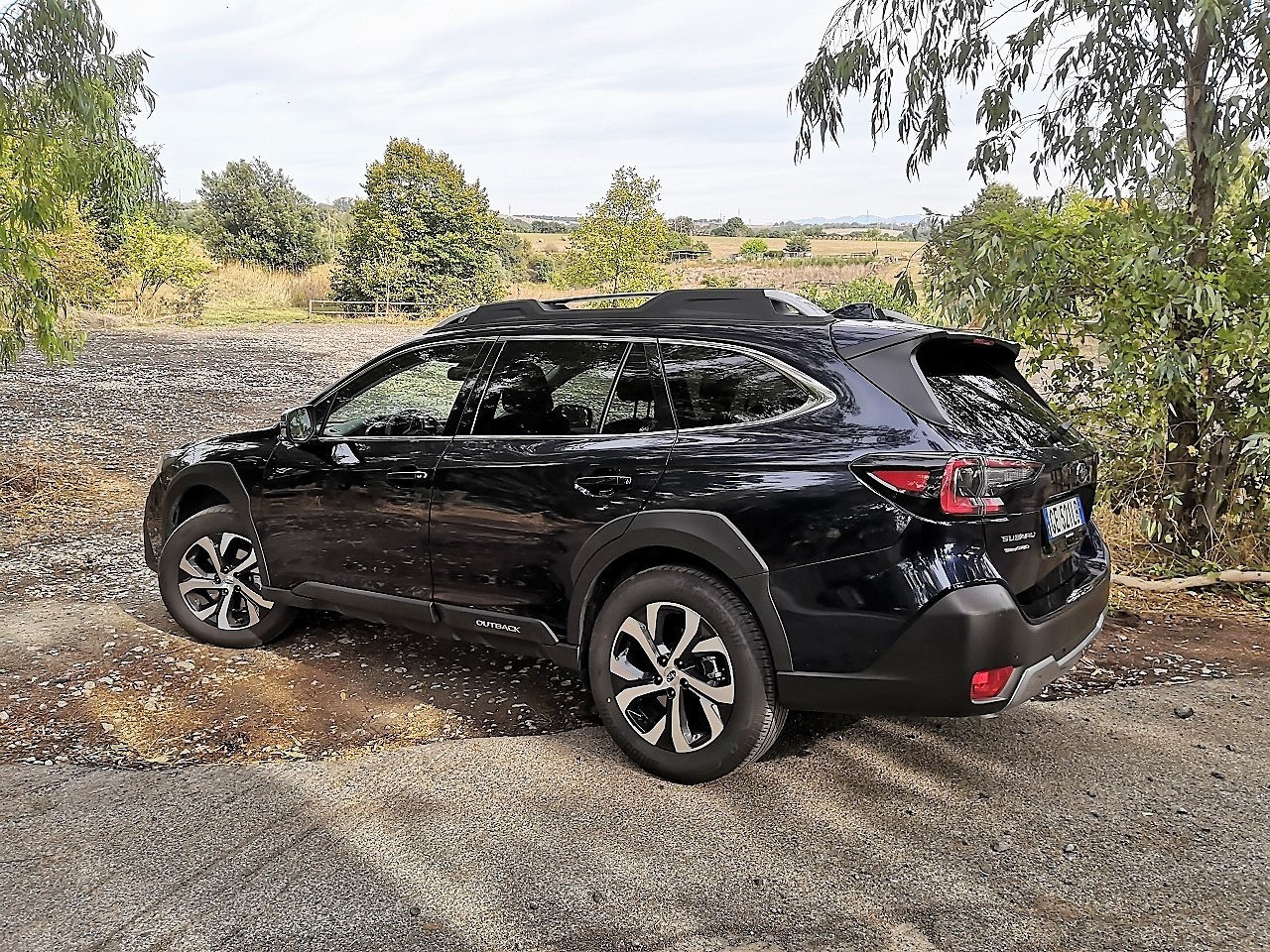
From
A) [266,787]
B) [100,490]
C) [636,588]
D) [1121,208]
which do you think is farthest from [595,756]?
[100,490]

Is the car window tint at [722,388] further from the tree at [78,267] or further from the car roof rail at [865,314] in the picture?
the tree at [78,267]

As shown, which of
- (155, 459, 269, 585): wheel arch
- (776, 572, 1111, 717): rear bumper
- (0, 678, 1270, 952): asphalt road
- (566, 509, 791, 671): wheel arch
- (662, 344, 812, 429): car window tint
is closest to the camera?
(0, 678, 1270, 952): asphalt road

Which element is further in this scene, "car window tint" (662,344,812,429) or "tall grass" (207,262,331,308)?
"tall grass" (207,262,331,308)

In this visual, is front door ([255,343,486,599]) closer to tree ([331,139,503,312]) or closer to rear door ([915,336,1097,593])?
rear door ([915,336,1097,593])

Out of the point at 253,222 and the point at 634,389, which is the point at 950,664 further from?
the point at 253,222

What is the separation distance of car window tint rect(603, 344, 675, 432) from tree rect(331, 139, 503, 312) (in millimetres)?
38366

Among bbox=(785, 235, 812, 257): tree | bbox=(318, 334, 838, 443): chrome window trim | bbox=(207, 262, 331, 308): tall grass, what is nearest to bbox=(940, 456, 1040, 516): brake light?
bbox=(318, 334, 838, 443): chrome window trim

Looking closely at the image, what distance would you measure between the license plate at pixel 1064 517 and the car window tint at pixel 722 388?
937mm

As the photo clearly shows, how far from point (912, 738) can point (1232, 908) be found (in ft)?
4.45

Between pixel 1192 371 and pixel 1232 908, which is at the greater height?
pixel 1192 371

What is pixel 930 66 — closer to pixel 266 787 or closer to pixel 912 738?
pixel 912 738

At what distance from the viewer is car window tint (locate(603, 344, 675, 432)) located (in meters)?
3.80

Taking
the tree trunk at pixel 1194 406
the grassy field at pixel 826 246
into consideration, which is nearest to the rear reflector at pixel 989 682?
the tree trunk at pixel 1194 406

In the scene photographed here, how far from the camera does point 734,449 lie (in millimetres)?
3562
